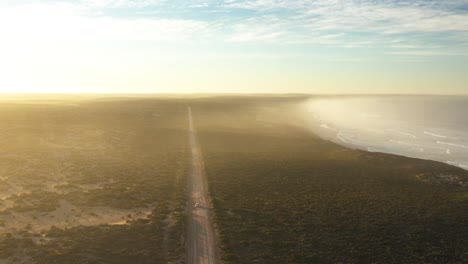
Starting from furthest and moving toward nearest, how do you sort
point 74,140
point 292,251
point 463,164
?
point 74,140 < point 463,164 < point 292,251

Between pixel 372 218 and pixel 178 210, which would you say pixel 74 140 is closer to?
pixel 178 210

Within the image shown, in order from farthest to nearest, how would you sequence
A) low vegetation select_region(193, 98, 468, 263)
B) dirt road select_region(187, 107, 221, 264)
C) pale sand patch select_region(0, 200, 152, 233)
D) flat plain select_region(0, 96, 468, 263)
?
pale sand patch select_region(0, 200, 152, 233), low vegetation select_region(193, 98, 468, 263), flat plain select_region(0, 96, 468, 263), dirt road select_region(187, 107, 221, 264)

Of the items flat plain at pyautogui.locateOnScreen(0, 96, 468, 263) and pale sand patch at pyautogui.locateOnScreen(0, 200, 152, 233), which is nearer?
flat plain at pyautogui.locateOnScreen(0, 96, 468, 263)

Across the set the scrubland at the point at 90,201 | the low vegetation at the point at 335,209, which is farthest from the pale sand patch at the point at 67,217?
the low vegetation at the point at 335,209

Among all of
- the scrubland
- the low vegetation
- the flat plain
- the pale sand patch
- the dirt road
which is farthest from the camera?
the pale sand patch

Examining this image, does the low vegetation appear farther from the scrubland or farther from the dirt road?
the scrubland

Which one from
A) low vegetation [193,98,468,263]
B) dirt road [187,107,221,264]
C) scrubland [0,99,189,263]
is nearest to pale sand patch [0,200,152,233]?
scrubland [0,99,189,263]

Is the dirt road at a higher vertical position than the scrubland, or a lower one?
lower

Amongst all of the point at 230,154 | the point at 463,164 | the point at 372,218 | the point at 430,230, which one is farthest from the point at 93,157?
the point at 463,164
